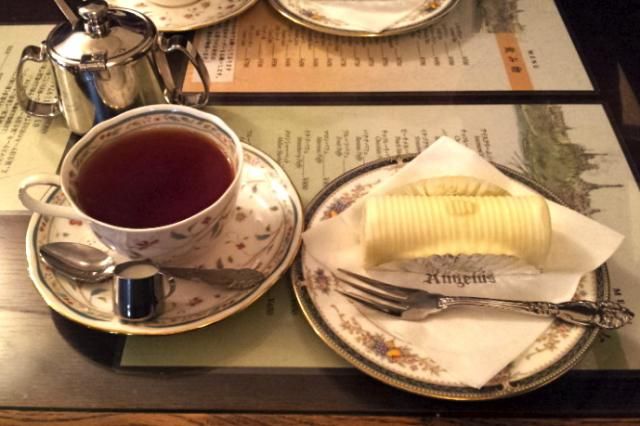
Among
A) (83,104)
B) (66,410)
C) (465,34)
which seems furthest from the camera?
(465,34)

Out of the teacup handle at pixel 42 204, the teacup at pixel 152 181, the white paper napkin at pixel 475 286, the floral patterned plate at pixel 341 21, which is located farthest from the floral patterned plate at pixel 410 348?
the floral patterned plate at pixel 341 21

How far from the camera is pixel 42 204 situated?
0.64 metres

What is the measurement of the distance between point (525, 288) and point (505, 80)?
0.45 m

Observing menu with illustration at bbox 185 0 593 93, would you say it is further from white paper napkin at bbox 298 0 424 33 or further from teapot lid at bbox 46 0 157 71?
teapot lid at bbox 46 0 157 71

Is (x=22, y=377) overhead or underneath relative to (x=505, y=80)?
underneath

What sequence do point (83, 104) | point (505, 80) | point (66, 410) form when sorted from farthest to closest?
1. point (505, 80)
2. point (83, 104)
3. point (66, 410)

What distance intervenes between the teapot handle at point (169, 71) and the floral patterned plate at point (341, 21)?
9.9 inches

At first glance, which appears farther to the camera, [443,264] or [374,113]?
[374,113]

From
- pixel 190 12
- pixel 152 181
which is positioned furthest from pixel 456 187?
pixel 190 12

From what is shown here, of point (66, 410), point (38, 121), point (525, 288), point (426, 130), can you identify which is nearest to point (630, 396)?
point (525, 288)

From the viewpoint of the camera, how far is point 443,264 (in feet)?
2.13

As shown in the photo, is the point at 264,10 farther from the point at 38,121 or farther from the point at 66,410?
the point at 66,410

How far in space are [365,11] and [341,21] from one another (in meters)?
0.05

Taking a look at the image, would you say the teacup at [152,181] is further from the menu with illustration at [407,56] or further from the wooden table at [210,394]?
the menu with illustration at [407,56]
